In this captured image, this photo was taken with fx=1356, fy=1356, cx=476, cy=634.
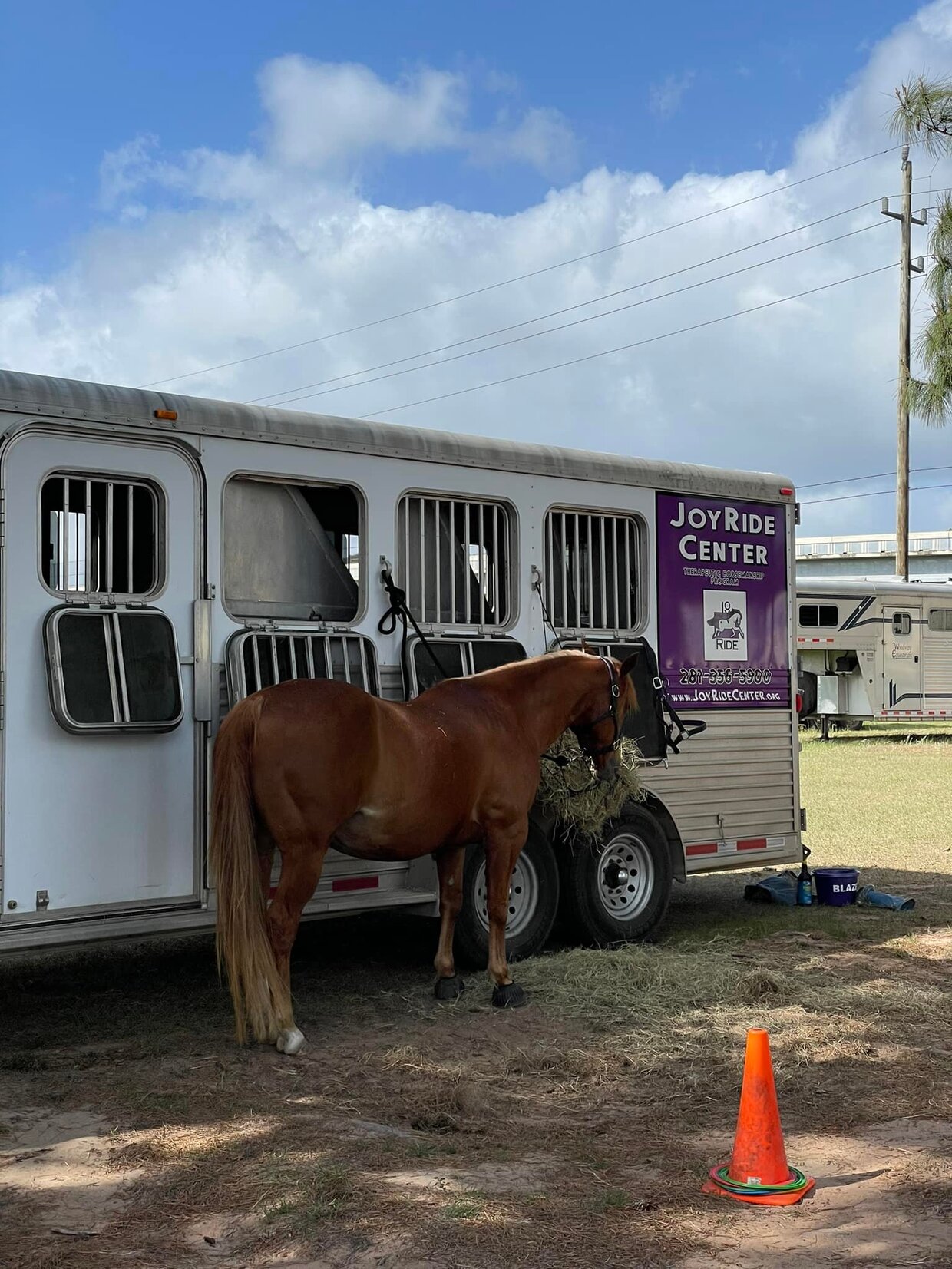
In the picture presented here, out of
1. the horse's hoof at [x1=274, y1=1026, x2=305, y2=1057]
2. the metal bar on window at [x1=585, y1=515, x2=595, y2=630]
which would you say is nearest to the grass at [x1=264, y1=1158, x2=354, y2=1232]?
the horse's hoof at [x1=274, y1=1026, x2=305, y2=1057]

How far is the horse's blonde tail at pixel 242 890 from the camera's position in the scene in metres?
5.52

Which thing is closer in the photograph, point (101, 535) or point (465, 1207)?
point (465, 1207)

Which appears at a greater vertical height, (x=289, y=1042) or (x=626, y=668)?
(x=626, y=668)

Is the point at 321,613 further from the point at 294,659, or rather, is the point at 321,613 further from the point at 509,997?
the point at 509,997

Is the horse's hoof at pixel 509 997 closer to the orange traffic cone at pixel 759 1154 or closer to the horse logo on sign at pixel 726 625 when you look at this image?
the orange traffic cone at pixel 759 1154

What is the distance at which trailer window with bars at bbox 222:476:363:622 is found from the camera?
6.48 meters

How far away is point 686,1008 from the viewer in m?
6.28

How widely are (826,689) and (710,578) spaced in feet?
53.5

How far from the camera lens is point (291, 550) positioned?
6719 millimetres

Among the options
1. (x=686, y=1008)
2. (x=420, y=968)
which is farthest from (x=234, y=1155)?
(x=420, y=968)

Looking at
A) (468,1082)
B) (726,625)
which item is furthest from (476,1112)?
(726,625)

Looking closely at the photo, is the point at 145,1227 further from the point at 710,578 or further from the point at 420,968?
the point at 710,578

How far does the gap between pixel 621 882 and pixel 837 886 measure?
6.75 feet

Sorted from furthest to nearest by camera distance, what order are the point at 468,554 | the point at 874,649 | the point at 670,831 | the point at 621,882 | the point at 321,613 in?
the point at 874,649 < the point at 670,831 < the point at 621,882 < the point at 468,554 < the point at 321,613
